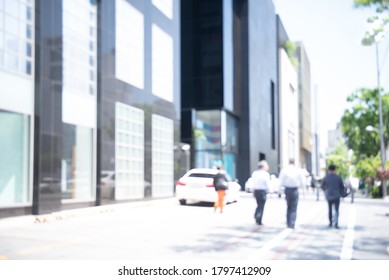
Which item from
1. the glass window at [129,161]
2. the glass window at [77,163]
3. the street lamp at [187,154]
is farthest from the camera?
the glass window at [129,161]

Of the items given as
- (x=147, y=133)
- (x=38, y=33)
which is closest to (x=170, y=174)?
(x=147, y=133)

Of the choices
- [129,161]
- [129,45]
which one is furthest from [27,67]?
[129,45]

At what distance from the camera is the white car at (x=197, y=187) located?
9.17m

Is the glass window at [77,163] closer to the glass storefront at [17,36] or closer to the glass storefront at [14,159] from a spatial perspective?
the glass storefront at [14,159]

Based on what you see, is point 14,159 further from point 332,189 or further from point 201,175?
point 332,189

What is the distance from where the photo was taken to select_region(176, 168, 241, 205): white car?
30.1 feet

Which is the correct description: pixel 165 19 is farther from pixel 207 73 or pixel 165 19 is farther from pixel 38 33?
pixel 207 73

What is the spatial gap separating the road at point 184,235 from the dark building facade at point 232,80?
1514 mm

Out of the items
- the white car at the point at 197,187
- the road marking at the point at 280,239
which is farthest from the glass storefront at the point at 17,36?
the road marking at the point at 280,239

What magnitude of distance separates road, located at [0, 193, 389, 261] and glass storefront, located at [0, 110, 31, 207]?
25.8 inches

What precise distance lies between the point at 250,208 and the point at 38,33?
690cm

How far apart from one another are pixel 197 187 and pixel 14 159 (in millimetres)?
4000

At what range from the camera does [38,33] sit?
10797 mm

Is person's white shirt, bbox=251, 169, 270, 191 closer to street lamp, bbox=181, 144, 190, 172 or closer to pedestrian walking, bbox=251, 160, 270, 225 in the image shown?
pedestrian walking, bbox=251, 160, 270, 225
